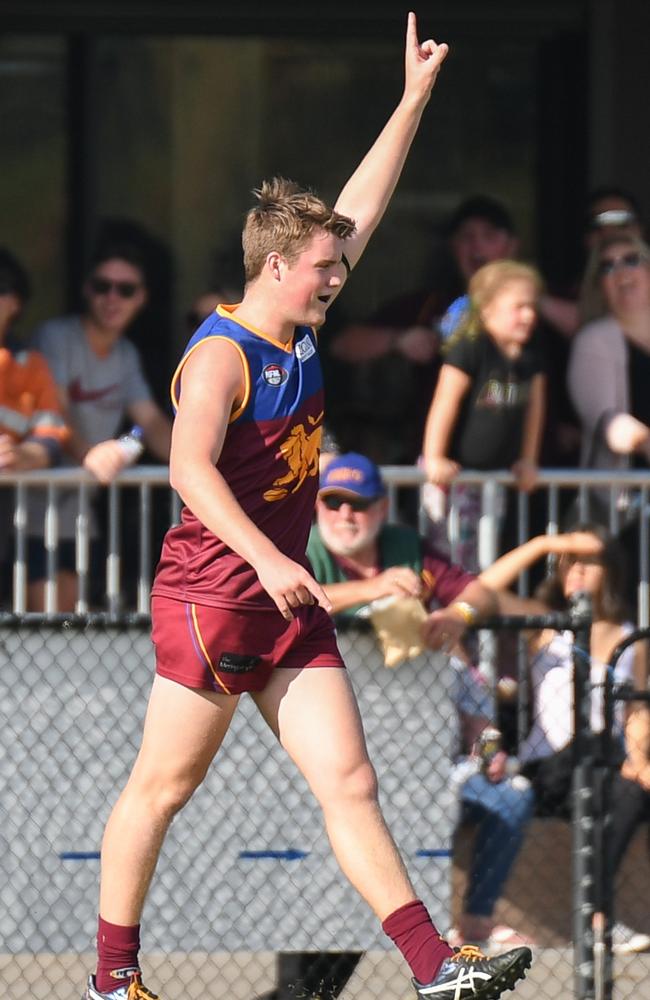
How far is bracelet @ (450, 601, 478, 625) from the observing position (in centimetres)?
565

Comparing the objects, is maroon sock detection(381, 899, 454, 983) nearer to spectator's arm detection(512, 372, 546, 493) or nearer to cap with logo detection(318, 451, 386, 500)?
cap with logo detection(318, 451, 386, 500)

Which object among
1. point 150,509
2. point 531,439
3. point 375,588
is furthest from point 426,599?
point 150,509

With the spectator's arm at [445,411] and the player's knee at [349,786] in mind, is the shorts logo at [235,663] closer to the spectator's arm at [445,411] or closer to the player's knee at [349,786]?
the player's knee at [349,786]

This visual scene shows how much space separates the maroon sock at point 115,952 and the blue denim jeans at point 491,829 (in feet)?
6.04

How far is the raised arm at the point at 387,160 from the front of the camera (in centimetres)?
472

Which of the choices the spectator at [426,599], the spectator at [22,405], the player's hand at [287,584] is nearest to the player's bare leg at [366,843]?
the player's hand at [287,584]

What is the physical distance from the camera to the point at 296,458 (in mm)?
4422

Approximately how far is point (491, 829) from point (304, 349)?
7.73 ft

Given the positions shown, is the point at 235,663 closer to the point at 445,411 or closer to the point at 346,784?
the point at 346,784

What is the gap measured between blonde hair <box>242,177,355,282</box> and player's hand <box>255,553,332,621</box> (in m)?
0.77

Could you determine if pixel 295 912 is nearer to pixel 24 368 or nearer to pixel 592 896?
pixel 592 896

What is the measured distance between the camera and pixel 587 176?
942cm

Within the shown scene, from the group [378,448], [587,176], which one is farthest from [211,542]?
[587,176]

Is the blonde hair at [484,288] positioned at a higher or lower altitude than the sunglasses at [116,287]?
lower
